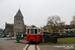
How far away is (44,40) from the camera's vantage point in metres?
15.8

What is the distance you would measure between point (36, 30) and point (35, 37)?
1171 mm

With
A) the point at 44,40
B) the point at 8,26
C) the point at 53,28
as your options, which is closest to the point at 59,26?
the point at 53,28

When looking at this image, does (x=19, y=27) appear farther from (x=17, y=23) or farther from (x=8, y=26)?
(x=8, y=26)

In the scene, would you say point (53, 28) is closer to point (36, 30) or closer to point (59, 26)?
point (59, 26)

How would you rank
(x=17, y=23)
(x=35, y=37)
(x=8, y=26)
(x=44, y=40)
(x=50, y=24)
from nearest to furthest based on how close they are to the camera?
(x=35, y=37), (x=44, y=40), (x=50, y=24), (x=17, y=23), (x=8, y=26)

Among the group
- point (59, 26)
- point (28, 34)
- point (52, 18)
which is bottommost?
point (28, 34)

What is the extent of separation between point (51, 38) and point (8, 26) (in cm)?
6191

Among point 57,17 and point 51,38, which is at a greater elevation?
point 57,17

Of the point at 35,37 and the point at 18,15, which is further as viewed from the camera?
the point at 18,15

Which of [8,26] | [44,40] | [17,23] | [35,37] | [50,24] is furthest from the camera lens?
[8,26]

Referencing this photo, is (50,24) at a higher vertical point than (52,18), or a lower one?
lower

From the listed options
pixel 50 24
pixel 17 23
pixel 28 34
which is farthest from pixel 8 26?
pixel 28 34

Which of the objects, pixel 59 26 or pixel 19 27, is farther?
pixel 19 27

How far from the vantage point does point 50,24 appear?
41.5 m
